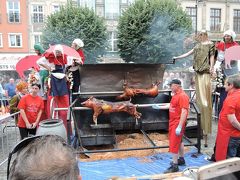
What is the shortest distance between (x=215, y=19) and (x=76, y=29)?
21637 mm

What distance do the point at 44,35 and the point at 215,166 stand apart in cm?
2173

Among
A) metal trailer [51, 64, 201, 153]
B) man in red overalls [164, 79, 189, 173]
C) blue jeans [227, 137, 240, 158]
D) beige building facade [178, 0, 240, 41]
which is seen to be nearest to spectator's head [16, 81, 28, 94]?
metal trailer [51, 64, 201, 153]

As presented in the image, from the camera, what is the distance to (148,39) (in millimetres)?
21109

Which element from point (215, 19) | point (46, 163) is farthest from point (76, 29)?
point (215, 19)

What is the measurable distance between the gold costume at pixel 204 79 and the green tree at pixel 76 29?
16322 millimetres

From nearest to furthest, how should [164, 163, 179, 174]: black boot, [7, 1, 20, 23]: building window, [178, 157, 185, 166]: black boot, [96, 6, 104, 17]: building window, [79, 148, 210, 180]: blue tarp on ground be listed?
1. [164, 163, 179, 174]: black boot
2. [79, 148, 210, 180]: blue tarp on ground
3. [178, 157, 185, 166]: black boot
4. [7, 1, 20, 23]: building window
5. [96, 6, 104, 17]: building window

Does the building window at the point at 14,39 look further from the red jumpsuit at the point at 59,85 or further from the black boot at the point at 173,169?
the black boot at the point at 173,169

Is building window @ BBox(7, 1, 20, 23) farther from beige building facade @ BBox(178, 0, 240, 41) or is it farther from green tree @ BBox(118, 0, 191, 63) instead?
beige building facade @ BBox(178, 0, 240, 41)

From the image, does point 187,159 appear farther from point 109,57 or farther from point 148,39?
point 109,57

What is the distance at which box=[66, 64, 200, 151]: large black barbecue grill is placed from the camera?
6.32 meters

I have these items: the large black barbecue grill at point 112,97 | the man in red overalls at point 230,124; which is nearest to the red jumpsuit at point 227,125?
the man in red overalls at point 230,124

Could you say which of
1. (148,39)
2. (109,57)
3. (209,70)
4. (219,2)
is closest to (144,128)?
(209,70)

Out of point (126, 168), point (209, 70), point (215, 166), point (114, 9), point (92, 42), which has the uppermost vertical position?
point (114, 9)

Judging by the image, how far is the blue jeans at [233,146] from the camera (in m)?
4.29
